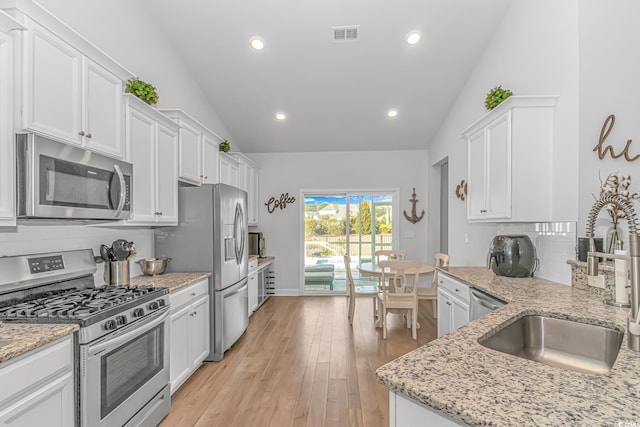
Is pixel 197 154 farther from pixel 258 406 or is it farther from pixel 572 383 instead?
pixel 572 383

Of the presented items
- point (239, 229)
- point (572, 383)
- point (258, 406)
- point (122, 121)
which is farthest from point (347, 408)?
point (122, 121)

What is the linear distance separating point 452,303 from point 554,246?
3.07ft

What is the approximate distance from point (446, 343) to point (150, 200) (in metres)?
2.50

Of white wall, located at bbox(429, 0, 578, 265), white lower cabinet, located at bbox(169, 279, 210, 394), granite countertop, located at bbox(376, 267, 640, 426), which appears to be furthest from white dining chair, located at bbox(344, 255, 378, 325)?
granite countertop, located at bbox(376, 267, 640, 426)

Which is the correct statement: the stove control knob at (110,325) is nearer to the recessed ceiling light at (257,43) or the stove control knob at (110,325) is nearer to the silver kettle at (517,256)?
the silver kettle at (517,256)

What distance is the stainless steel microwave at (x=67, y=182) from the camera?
5.49 feet

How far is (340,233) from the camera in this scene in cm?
647

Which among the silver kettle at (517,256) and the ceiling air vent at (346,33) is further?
the ceiling air vent at (346,33)

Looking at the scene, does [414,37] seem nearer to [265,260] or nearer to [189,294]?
[189,294]

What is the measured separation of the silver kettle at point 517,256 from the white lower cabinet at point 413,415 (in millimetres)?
2328

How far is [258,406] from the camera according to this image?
8.53 ft

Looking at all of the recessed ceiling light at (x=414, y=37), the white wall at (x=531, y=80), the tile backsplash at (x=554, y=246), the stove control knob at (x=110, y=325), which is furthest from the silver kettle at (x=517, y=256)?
the stove control knob at (x=110, y=325)

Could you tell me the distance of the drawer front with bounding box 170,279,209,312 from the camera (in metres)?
2.70

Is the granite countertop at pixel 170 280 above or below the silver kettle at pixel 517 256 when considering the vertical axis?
below
